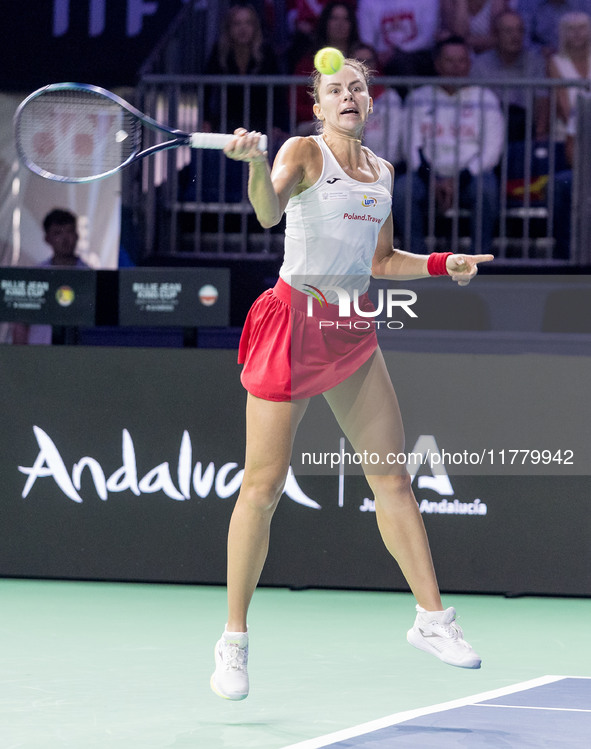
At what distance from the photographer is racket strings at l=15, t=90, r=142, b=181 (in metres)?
3.96

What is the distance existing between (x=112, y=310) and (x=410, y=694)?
2940 millimetres

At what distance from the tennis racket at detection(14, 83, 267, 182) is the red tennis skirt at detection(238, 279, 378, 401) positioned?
0.56 meters

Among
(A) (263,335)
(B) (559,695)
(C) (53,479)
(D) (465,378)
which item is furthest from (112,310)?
(B) (559,695)

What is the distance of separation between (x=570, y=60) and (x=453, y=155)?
3.80ft

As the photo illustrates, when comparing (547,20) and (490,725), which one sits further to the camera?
(547,20)

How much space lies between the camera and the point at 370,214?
368 cm

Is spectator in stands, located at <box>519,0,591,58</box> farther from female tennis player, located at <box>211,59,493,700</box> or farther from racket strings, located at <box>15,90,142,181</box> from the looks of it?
female tennis player, located at <box>211,59,493,700</box>

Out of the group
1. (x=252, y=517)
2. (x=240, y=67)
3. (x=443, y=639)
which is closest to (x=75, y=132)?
(x=252, y=517)

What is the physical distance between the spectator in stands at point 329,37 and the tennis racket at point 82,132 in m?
3.32

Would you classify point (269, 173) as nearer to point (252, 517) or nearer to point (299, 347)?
point (299, 347)

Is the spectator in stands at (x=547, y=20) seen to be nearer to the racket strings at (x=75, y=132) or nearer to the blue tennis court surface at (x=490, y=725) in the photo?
the racket strings at (x=75, y=132)

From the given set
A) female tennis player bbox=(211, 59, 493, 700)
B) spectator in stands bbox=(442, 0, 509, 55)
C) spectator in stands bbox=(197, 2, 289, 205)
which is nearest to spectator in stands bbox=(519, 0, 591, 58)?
spectator in stands bbox=(442, 0, 509, 55)

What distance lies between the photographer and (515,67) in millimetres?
8633

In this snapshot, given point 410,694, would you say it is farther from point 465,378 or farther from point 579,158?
point 579,158
